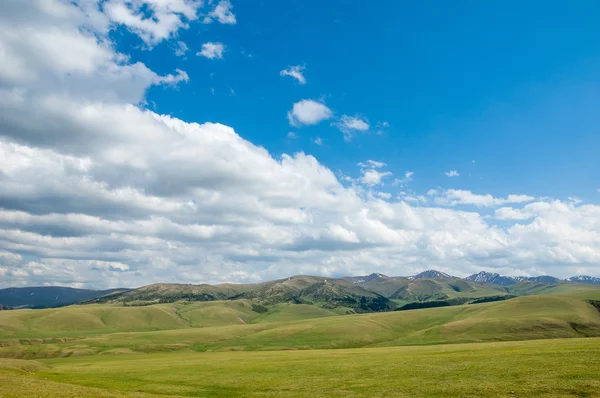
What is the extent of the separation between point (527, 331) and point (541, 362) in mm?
146590

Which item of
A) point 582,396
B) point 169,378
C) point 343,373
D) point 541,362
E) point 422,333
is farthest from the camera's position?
point 422,333

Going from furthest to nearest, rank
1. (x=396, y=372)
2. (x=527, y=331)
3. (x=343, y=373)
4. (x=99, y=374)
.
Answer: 1. (x=527, y=331)
2. (x=99, y=374)
3. (x=343, y=373)
4. (x=396, y=372)

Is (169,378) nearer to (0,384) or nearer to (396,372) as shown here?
(0,384)

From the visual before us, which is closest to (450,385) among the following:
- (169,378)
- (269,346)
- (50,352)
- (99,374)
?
(169,378)

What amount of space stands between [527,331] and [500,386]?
15948cm

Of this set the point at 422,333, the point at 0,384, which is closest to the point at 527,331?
the point at 422,333

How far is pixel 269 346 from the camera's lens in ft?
624

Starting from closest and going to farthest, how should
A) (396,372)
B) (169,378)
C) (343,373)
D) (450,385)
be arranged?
(450,385)
(396,372)
(343,373)
(169,378)

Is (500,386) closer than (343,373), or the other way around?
(500,386)

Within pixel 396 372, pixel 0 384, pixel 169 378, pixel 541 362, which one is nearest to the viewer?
pixel 0 384

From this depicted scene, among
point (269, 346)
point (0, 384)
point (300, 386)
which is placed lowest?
point (269, 346)

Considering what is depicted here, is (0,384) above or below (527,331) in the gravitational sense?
above

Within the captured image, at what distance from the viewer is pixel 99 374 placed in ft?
294

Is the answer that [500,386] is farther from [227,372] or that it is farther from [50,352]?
[50,352]
